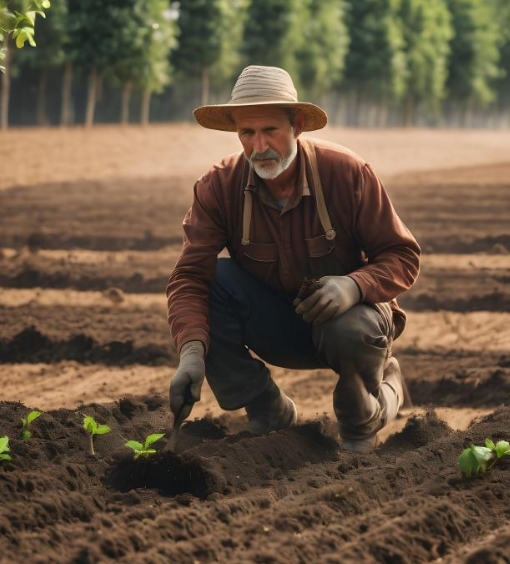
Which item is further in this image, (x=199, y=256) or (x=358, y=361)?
(x=199, y=256)

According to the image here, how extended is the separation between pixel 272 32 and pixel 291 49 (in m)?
1.26

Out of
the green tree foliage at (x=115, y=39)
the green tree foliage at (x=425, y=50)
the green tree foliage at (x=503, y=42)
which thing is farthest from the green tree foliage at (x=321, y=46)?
the green tree foliage at (x=503, y=42)

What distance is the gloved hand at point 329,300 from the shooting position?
13.0 ft

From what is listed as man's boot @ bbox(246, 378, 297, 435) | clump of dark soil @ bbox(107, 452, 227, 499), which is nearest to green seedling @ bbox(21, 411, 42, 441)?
clump of dark soil @ bbox(107, 452, 227, 499)

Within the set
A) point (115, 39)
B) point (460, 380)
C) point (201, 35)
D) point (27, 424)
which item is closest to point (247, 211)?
point (27, 424)

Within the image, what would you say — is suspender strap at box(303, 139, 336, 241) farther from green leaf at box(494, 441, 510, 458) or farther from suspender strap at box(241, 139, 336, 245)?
green leaf at box(494, 441, 510, 458)

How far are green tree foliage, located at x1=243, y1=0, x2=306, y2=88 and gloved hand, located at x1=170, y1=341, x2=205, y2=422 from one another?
3755 centimetres

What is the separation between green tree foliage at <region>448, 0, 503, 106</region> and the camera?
5547cm

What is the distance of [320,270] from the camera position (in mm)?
4348

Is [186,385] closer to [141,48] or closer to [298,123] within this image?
[298,123]

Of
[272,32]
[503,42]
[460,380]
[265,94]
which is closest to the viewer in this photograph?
[265,94]

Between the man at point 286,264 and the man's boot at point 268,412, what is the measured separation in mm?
133

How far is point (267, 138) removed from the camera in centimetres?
412

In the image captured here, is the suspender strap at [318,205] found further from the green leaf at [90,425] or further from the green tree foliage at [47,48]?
the green tree foliage at [47,48]
